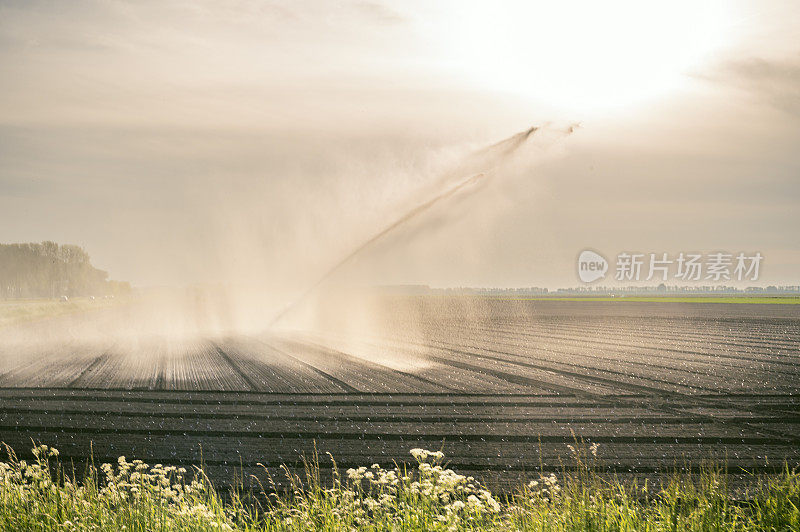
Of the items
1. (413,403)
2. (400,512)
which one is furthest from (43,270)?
(400,512)

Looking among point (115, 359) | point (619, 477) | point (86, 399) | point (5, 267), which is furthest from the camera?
point (5, 267)

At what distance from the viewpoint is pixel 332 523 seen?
6590 millimetres

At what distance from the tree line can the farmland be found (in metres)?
94.1

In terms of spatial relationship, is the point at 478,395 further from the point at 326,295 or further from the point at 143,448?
the point at 326,295

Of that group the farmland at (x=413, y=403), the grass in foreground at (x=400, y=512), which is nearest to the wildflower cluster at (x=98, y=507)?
the grass in foreground at (x=400, y=512)

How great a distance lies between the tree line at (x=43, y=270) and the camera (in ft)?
371

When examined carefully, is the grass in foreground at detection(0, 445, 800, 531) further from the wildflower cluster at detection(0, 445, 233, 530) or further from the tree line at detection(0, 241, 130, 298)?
the tree line at detection(0, 241, 130, 298)

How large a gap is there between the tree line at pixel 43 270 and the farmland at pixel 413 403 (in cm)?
9415

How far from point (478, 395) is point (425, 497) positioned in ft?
31.9

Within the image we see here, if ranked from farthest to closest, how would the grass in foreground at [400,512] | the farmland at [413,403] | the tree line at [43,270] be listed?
the tree line at [43,270] < the farmland at [413,403] < the grass in foreground at [400,512]

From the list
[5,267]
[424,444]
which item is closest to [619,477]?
[424,444]

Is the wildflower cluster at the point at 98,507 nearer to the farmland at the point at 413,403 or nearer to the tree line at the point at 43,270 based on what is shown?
the farmland at the point at 413,403

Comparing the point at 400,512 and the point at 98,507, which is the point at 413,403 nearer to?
the point at 400,512

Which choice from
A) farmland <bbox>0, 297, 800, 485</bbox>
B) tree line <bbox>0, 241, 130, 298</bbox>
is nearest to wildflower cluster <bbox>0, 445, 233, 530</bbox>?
farmland <bbox>0, 297, 800, 485</bbox>
